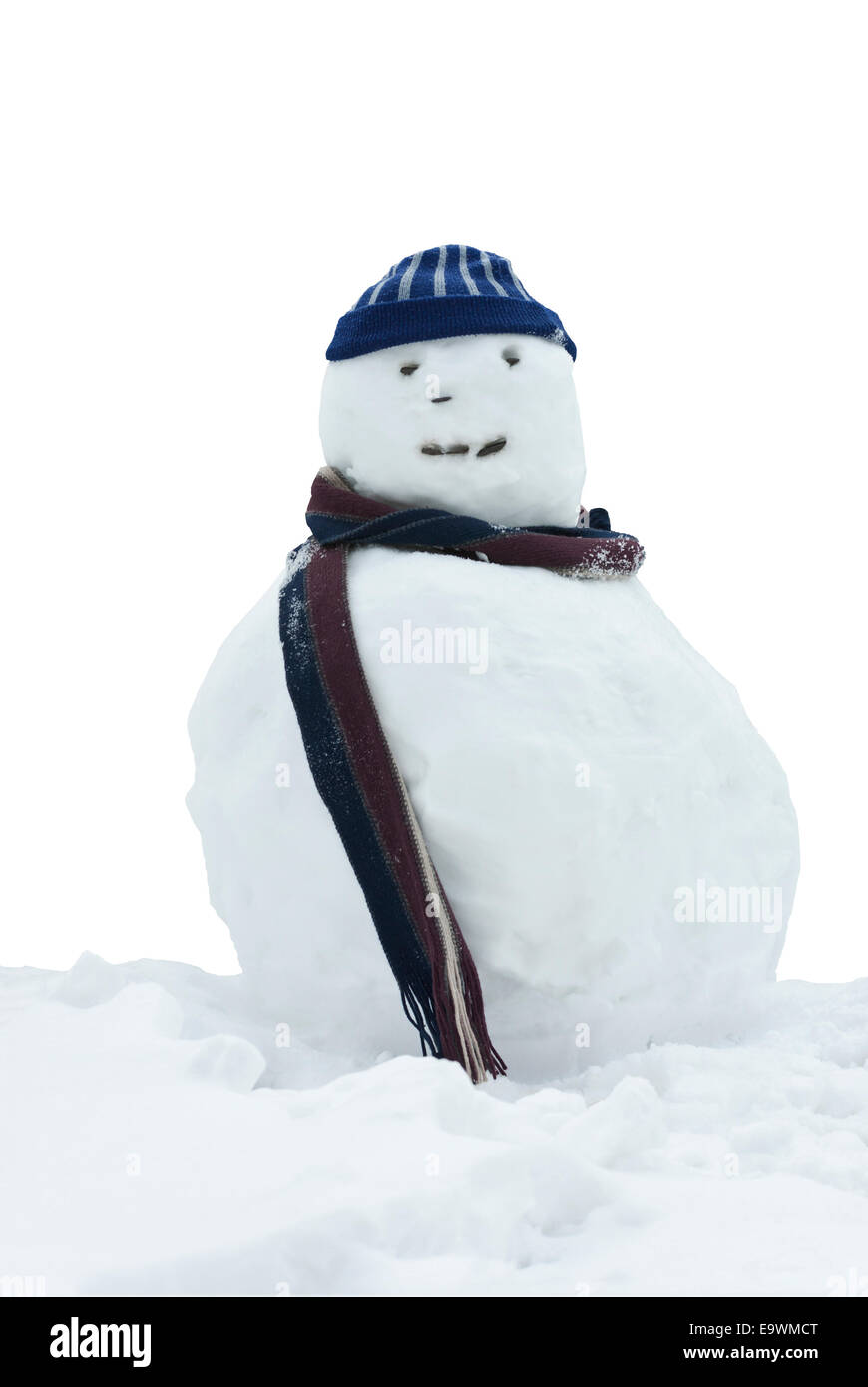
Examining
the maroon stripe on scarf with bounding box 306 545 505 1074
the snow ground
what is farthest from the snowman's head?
the snow ground

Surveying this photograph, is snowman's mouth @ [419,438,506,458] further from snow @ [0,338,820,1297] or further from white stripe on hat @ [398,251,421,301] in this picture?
white stripe on hat @ [398,251,421,301]

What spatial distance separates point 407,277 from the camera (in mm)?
3445

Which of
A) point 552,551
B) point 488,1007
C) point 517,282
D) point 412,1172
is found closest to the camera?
point 412,1172

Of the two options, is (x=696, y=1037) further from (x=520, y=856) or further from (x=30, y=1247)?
(x=30, y=1247)

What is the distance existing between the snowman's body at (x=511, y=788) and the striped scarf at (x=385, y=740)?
0.15 feet

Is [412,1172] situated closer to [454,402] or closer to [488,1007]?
[488,1007]

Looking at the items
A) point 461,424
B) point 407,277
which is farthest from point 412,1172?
point 407,277

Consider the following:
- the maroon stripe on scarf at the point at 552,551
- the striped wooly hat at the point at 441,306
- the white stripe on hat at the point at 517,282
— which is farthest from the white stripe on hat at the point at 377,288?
the maroon stripe on scarf at the point at 552,551

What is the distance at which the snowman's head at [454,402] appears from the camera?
3355 mm

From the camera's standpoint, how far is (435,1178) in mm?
2289

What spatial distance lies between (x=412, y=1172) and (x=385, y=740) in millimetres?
1013

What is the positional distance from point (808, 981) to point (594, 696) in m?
1.27

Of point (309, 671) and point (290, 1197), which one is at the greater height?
point (309, 671)
